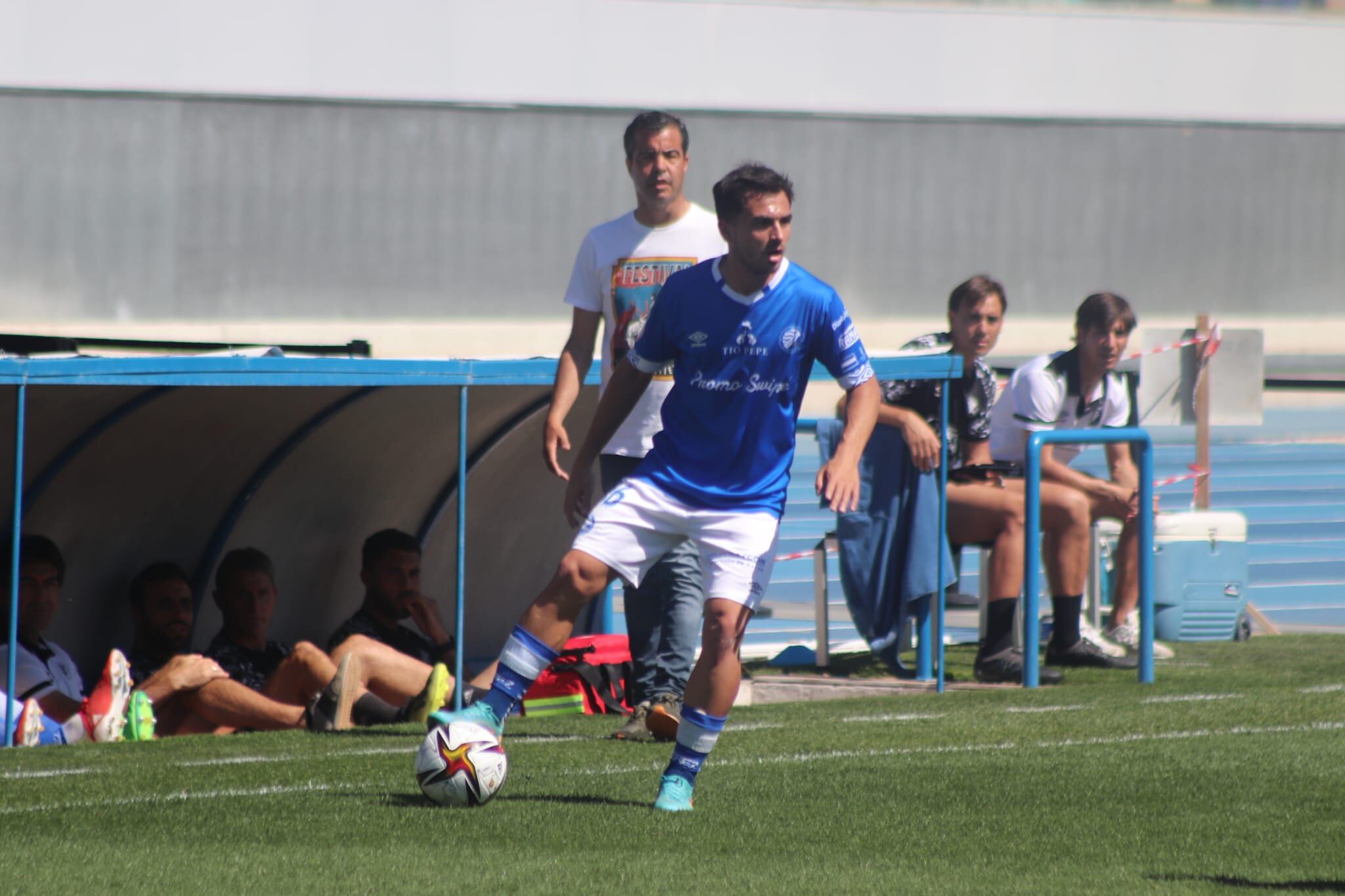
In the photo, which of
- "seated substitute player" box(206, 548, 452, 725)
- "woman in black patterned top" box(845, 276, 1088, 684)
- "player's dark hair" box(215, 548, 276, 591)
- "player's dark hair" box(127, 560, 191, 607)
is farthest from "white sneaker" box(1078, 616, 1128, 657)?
"player's dark hair" box(127, 560, 191, 607)

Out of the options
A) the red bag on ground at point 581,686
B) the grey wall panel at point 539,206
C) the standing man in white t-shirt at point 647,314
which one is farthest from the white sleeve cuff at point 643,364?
the grey wall panel at point 539,206

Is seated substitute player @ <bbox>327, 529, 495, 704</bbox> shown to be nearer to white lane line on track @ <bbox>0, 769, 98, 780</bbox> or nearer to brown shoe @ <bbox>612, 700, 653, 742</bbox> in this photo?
brown shoe @ <bbox>612, 700, 653, 742</bbox>

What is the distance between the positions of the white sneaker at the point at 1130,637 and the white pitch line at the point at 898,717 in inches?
100

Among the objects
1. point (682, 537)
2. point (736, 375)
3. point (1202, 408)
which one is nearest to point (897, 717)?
point (682, 537)

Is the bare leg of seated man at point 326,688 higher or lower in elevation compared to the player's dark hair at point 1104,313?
lower

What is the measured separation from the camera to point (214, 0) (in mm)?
27828

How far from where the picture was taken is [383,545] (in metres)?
8.73

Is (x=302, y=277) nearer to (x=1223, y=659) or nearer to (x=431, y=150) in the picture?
(x=431, y=150)

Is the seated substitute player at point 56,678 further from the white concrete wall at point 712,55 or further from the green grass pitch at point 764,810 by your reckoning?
the white concrete wall at point 712,55

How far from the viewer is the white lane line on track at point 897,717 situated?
7469 mm

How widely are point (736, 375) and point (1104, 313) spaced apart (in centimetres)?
454

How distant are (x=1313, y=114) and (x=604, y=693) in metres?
27.9

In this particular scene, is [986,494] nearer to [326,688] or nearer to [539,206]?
[326,688]

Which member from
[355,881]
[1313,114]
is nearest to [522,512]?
[355,881]
